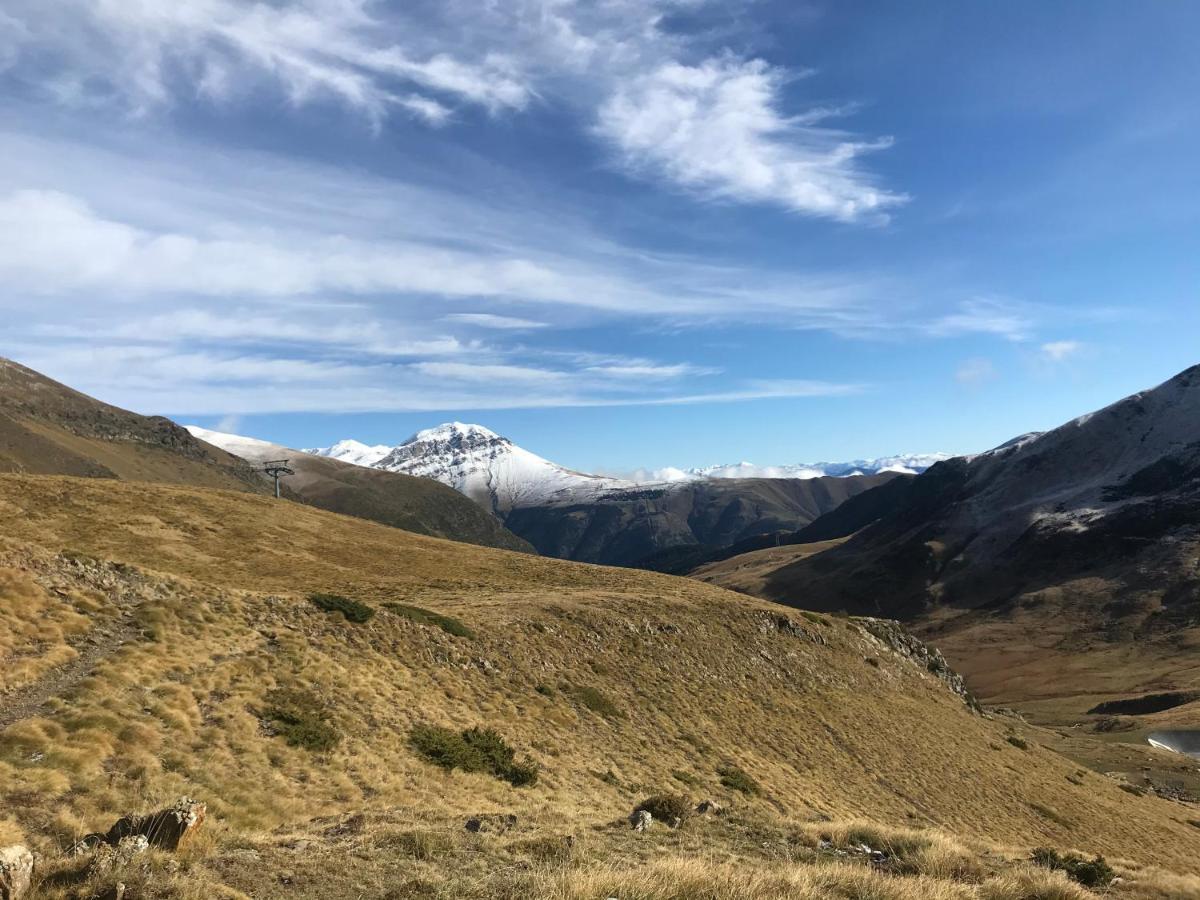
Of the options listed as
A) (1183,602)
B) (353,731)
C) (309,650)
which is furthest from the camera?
(1183,602)

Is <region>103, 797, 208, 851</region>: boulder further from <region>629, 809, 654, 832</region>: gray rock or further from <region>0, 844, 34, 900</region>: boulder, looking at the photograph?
<region>629, 809, 654, 832</region>: gray rock

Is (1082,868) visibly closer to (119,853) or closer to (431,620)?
(119,853)

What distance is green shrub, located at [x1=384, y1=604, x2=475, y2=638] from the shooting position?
1273 inches

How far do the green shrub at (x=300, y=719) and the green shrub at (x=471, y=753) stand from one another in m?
2.91

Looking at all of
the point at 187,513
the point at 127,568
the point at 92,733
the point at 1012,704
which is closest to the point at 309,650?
the point at 127,568

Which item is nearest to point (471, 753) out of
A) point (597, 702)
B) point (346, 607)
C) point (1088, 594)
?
point (597, 702)

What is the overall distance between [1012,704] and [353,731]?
120130mm

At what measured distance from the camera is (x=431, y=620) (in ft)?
108

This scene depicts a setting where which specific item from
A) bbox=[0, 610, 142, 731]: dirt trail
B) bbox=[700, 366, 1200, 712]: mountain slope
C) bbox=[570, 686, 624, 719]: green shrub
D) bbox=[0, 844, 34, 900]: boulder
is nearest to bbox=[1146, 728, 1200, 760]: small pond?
bbox=[700, 366, 1200, 712]: mountain slope

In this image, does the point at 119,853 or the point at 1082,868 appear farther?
the point at 1082,868

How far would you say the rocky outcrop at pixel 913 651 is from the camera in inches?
2456

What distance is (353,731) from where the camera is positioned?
20.6 m

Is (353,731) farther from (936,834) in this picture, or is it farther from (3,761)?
(936,834)

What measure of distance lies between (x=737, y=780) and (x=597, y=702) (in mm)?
7273
